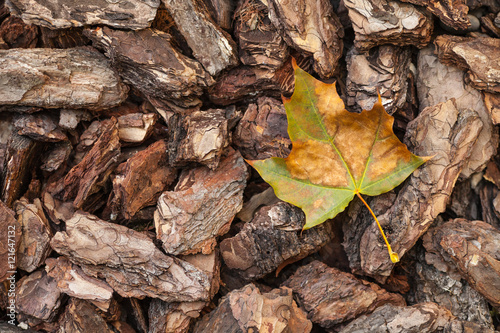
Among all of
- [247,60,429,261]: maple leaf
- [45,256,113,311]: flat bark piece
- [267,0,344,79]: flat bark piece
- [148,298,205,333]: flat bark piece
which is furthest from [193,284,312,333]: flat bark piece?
[267,0,344,79]: flat bark piece

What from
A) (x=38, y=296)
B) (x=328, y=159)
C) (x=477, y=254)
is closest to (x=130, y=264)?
(x=38, y=296)

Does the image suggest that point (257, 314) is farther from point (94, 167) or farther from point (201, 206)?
point (94, 167)

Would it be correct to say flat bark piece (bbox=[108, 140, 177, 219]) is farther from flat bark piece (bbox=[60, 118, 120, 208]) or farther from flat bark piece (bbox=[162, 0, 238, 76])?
flat bark piece (bbox=[162, 0, 238, 76])

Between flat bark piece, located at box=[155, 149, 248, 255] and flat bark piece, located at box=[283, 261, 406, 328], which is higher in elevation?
flat bark piece, located at box=[155, 149, 248, 255]

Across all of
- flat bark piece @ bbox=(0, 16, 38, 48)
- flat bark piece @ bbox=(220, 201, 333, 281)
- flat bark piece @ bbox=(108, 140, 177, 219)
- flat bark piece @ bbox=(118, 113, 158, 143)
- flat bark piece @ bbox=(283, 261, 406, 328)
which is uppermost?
flat bark piece @ bbox=(0, 16, 38, 48)

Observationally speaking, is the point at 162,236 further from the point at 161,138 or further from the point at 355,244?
the point at 355,244

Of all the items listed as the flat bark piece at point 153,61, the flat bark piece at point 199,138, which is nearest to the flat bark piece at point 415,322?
the flat bark piece at point 199,138
